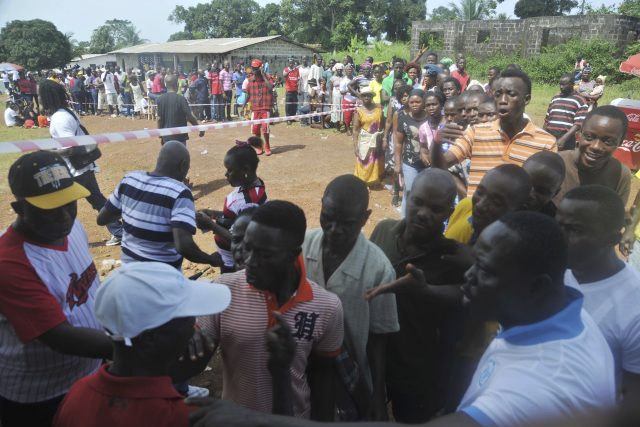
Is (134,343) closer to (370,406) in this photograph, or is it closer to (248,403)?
(248,403)

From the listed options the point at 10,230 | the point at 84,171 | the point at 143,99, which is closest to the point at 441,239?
the point at 10,230

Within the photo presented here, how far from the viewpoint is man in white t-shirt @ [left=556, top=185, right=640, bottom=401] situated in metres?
1.68

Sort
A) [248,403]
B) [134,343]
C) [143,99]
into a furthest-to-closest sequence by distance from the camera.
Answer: [143,99] < [248,403] < [134,343]

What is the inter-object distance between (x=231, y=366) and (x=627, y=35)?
28.0 m

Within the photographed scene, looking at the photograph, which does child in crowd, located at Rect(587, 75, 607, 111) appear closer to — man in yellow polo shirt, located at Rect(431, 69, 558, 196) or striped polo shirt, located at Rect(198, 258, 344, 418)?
man in yellow polo shirt, located at Rect(431, 69, 558, 196)

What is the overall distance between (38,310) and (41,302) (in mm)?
33

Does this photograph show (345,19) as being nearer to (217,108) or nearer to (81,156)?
(217,108)

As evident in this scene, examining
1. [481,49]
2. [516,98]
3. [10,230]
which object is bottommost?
[10,230]

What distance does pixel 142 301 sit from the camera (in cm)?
132

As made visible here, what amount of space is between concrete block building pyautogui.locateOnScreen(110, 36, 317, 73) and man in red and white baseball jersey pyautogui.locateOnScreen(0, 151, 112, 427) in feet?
95.5

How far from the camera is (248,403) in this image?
1.89 metres

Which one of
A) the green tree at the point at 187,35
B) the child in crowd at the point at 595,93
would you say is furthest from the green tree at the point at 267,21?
the child in crowd at the point at 595,93

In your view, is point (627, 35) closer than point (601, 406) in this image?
Answer: No

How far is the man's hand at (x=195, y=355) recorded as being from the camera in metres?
1.74
